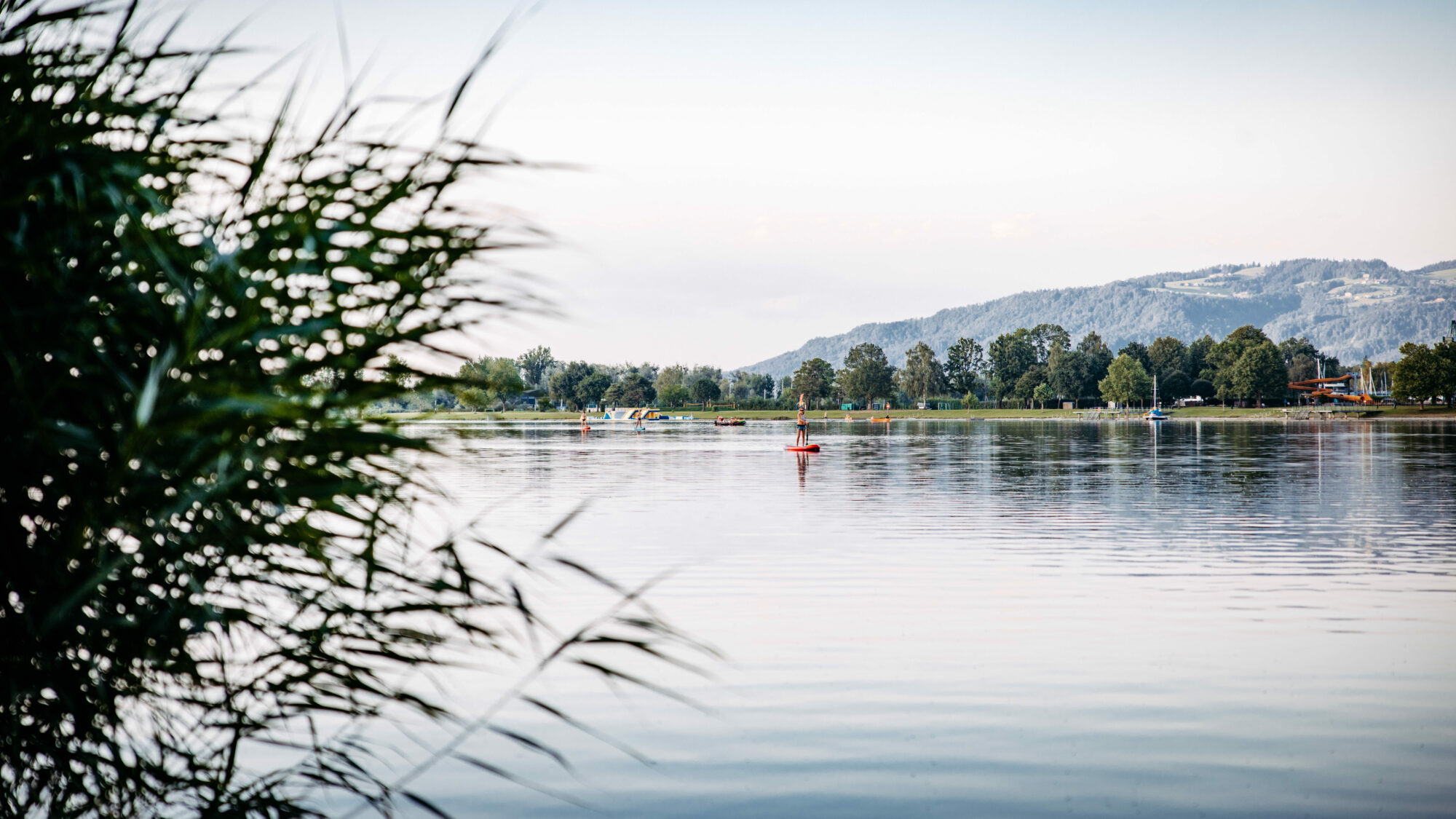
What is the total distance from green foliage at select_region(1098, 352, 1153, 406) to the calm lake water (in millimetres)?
133577

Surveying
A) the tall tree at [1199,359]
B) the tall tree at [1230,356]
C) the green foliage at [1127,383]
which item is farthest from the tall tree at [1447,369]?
the tall tree at [1199,359]

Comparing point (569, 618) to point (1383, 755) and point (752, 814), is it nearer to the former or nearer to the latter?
point (752, 814)

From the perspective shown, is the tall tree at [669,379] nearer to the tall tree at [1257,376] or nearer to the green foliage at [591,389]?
the green foliage at [591,389]

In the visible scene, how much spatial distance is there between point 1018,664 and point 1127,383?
147790mm

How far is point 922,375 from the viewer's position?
611ft

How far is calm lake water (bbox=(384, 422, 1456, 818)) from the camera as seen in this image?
5672 mm

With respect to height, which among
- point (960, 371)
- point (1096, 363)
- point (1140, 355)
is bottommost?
point (960, 371)

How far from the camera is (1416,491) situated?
69.4ft

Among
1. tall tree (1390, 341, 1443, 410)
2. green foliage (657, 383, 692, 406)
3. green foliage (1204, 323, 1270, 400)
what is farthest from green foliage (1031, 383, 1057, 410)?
green foliage (657, 383, 692, 406)

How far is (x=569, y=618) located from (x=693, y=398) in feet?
537

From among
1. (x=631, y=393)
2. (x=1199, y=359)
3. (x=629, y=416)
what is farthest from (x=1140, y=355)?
(x=629, y=416)

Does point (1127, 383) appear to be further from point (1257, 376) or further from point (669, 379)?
point (669, 379)

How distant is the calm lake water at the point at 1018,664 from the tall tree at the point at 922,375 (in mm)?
167362

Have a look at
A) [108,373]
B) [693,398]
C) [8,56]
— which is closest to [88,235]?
[108,373]
